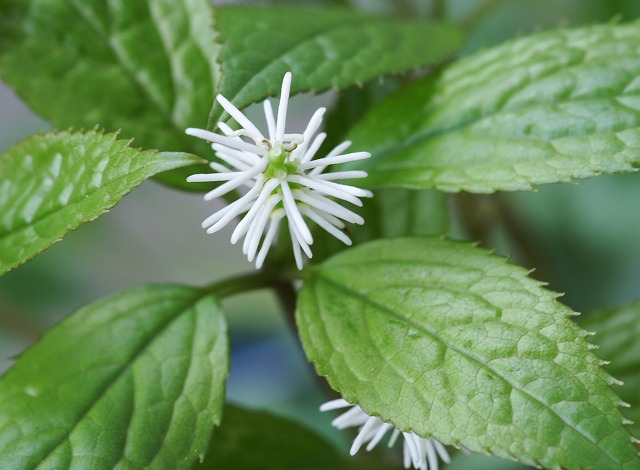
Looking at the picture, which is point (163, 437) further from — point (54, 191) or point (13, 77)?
point (13, 77)

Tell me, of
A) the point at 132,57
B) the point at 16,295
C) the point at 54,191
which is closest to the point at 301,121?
the point at 16,295

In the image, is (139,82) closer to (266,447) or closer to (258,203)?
(258,203)

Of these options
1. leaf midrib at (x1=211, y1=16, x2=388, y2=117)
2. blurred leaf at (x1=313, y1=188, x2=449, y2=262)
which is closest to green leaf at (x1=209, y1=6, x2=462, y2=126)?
leaf midrib at (x1=211, y1=16, x2=388, y2=117)

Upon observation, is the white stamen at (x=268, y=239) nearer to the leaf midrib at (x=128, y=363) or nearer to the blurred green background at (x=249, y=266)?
the leaf midrib at (x=128, y=363)

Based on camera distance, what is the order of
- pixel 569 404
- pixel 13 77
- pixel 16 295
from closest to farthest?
pixel 569 404 → pixel 13 77 → pixel 16 295

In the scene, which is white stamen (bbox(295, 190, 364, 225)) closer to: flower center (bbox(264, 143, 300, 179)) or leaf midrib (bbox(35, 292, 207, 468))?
flower center (bbox(264, 143, 300, 179))

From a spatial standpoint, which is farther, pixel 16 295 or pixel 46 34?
pixel 16 295

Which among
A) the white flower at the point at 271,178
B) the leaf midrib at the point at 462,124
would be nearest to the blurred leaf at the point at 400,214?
the leaf midrib at the point at 462,124
